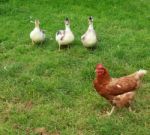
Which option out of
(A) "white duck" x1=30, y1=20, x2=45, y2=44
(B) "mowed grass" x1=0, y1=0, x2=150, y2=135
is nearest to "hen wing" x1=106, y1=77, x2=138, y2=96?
(B) "mowed grass" x1=0, y1=0, x2=150, y2=135

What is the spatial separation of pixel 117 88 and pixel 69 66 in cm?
211

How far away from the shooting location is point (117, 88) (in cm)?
630

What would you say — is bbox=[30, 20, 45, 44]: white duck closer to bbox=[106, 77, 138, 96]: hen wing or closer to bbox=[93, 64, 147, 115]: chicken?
bbox=[93, 64, 147, 115]: chicken

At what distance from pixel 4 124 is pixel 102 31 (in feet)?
15.8

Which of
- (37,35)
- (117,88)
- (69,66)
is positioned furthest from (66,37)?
(117,88)

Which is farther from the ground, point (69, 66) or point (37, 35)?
point (37, 35)

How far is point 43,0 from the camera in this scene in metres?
12.8

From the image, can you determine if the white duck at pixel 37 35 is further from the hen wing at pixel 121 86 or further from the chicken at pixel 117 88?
the hen wing at pixel 121 86

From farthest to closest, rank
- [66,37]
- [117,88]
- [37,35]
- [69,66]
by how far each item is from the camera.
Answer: [37,35], [66,37], [69,66], [117,88]

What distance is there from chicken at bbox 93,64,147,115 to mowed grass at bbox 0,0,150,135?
22 cm

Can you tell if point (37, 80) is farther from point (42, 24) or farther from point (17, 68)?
point (42, 24)

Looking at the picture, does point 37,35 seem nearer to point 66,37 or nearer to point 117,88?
point 66,37

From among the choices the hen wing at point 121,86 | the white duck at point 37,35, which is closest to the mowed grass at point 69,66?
the white duck at point 37,35

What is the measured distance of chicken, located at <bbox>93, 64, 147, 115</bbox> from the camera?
6301 millimetres
